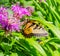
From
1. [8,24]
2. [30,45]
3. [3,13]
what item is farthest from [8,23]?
[30,45]

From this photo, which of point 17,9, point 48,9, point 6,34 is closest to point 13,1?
point 48,9

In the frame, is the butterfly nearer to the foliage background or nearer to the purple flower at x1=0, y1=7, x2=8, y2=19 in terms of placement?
the foliage background

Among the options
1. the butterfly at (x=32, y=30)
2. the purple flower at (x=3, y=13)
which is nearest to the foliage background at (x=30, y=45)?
the butterfly at (x=32, y=30)

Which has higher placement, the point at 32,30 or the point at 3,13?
the point at 3,13

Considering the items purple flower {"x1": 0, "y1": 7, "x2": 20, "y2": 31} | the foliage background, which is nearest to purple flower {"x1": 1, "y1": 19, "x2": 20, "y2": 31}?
purple flower {"x1": 0, "y1": 7, "x2": 20, "y2": 31}

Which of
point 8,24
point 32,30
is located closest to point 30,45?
point 32,30

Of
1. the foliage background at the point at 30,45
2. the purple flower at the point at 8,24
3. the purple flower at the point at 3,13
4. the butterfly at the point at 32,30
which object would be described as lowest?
the foliage background at the point at 30,45

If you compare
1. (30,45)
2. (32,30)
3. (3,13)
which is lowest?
(30,45)

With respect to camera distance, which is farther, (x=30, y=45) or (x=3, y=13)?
(x=30, y=45)

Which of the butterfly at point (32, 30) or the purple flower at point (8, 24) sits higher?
the purple flower at point (8, 24)

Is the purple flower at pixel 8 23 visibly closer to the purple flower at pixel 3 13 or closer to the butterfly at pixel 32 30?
the purple flower at pixel 3 13

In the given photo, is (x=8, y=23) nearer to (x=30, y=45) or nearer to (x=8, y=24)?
(x=8, y=24)
